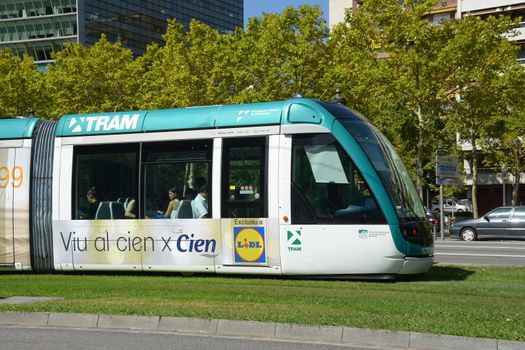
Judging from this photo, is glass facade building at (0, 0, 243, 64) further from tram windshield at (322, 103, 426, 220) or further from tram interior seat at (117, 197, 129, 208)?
tram windshield at (322, 103, 426, 220)

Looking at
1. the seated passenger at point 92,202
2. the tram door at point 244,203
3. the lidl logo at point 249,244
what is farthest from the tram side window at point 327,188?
the seated passenger at point 92,202

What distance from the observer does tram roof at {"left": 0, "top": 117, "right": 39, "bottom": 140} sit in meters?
14.7

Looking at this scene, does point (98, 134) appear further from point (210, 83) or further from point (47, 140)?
point (210, 83)

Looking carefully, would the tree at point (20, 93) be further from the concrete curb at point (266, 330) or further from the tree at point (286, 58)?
the concrete curb at point (266, 330)

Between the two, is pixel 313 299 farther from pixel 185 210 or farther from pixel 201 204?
pixel 185 210

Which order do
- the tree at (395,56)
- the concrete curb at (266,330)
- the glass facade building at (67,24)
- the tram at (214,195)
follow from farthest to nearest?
the glass facade building at (67,24) → the tree at (395,56) → the tram at (214,195) → the concrete curb at (266,330)

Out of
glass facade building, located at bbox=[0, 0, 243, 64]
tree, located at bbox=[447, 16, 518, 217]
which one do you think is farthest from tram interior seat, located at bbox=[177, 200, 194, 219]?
glass facade building, located at bbox=[0, 0, 243, 64]

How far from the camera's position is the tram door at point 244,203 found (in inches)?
502

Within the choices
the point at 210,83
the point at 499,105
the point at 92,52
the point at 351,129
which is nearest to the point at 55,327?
the point at 351,129

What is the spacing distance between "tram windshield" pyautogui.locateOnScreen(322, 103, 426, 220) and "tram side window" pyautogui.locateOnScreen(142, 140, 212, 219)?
2.39 metres

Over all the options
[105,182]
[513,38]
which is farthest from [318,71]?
[513,38]

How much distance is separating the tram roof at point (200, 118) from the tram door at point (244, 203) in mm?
408

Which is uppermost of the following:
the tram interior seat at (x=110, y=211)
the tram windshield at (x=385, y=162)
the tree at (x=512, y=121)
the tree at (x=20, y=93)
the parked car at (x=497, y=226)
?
the tree at (x=20, y=93)

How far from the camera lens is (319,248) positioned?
12453 mm
